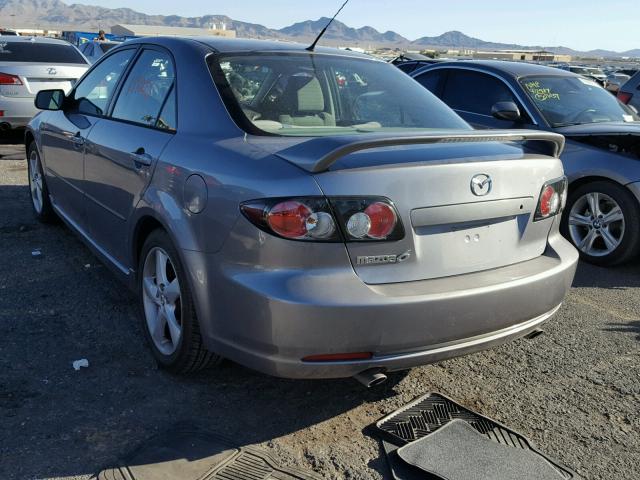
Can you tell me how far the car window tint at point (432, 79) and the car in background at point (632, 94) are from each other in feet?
11.0

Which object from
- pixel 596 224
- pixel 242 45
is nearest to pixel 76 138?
pixel 242 45

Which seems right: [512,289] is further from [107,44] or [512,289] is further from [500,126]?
[107,44]

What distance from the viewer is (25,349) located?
3.56 m

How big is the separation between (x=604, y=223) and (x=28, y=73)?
822 cm

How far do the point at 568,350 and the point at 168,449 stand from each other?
2364 millimetres

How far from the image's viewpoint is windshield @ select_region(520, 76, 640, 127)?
20.2 feet

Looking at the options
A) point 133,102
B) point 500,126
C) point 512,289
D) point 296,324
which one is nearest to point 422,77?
point 500,126

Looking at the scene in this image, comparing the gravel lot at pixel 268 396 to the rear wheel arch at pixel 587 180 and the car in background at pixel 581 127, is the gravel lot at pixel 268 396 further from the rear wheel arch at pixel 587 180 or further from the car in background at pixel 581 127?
the rear wheel arch at pixel 587 180

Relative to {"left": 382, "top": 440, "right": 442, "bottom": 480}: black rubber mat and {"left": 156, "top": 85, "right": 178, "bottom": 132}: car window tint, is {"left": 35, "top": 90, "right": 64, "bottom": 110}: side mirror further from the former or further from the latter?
{"left": 382, "top": 440, "right": 442, "bottom": 480}: black rubber mat

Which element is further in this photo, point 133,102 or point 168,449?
point 133,102

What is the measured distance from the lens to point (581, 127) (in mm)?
5883

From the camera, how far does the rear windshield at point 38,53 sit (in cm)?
1031

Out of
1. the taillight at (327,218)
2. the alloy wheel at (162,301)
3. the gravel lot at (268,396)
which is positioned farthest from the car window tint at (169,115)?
the gravel lot at (268,396)

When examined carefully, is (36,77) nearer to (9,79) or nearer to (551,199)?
(9,79)
